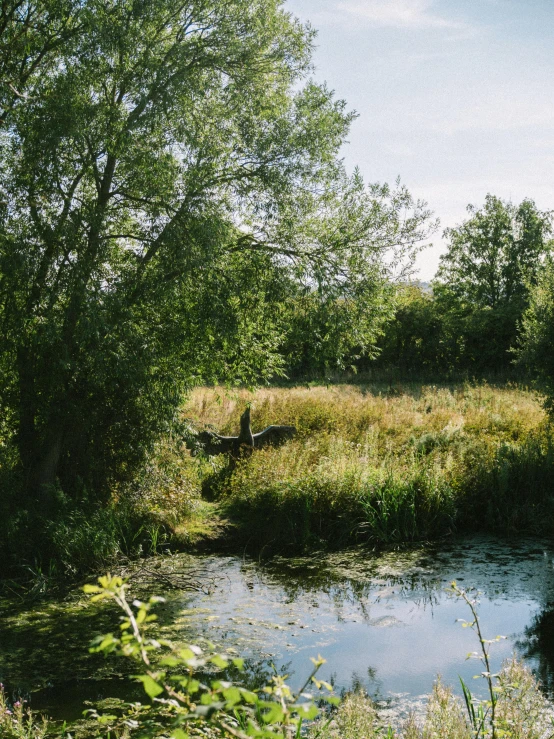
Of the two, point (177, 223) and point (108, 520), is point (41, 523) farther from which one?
point (177, 223)

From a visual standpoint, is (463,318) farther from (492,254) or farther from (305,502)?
(305,502)

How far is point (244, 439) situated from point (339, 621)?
6903 millimetres

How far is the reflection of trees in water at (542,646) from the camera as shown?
6598 mm

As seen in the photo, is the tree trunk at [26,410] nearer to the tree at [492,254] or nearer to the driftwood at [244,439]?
the driftwood at [244,439]

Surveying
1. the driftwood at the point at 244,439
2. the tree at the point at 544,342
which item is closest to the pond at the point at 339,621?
the driftwood at the point at 244,439

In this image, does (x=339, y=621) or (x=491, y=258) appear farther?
(x=491, y=258)

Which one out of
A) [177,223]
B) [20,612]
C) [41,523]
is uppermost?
[177,223]

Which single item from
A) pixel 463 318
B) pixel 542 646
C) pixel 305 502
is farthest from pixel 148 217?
pixel 463 318

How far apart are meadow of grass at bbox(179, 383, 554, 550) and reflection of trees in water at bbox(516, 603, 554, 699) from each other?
3.34 metres

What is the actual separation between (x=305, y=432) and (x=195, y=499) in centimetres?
397

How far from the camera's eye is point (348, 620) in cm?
827

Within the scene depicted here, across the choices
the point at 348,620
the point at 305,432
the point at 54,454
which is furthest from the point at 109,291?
the point at 305,432

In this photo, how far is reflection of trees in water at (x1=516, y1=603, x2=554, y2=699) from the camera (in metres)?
6.60

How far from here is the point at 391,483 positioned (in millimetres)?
11781
